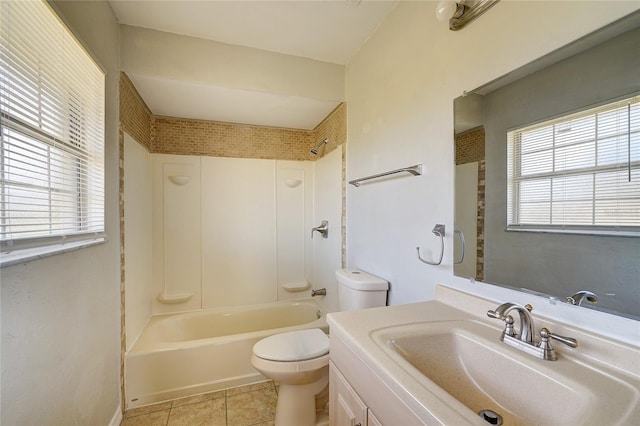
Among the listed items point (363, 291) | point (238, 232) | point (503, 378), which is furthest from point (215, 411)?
point (503, 378)

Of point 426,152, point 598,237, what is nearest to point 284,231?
point 426,152

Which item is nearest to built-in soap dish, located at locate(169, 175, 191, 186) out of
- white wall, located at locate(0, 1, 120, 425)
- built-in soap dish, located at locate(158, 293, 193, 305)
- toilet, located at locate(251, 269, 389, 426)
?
white wall, located at locate(0, 1, 120, 425)

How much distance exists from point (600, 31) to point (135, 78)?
7.97 ft

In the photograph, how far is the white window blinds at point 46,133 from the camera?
0.85 m

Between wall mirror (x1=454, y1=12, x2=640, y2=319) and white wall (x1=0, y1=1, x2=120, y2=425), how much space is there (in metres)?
1.67

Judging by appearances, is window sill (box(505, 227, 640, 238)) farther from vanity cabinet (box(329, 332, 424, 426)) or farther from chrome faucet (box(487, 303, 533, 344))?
vanity cabinet (box(329, 332, 424, 426))

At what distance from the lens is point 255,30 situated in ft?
6.02

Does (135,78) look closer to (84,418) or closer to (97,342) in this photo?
(97,342)

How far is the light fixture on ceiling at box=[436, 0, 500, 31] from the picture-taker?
3.60ft

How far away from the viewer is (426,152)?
53.7 inches

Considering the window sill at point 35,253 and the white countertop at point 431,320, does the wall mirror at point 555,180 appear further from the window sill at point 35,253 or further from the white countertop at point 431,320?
the window sill at point 35,253

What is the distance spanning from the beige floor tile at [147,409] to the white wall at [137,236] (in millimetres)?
406

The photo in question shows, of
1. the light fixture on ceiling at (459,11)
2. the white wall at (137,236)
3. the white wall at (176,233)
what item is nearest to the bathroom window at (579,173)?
the light fixture on ceiling at (459,11)

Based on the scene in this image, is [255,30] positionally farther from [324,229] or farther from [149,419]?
[149,419]
